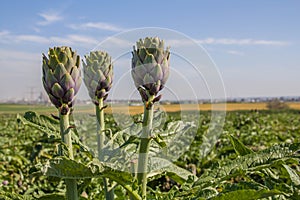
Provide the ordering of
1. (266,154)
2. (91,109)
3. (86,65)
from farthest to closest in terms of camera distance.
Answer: (91,109), (86,65), (266,154)

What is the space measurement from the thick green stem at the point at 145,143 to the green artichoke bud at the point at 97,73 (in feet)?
0.62

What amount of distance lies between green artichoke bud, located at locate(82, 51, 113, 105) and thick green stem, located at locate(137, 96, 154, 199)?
7.4 inches

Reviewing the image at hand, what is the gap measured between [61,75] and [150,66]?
24 centimetres

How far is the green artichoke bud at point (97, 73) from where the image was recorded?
51.0 inches

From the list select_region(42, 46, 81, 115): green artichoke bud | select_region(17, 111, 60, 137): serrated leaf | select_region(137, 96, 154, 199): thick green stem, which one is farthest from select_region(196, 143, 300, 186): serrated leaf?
select_region(17, 111, 60, 137): serrated leaf

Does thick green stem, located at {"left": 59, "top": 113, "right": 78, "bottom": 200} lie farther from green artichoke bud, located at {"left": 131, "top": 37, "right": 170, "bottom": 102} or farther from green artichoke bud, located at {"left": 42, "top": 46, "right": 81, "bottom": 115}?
green artichoke bud, located at {"left": 131, "top": 37, "right": 170, "bottom": 102}

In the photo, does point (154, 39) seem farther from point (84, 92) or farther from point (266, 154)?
point (266, 154)

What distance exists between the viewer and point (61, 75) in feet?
3.59

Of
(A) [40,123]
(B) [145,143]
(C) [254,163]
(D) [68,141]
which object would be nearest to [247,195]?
(C) [254,163]

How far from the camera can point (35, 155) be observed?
4.66 m

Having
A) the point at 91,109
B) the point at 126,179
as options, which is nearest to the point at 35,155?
the point at 91,109

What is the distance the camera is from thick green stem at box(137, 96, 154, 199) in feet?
3.94

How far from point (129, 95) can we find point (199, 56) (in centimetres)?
26

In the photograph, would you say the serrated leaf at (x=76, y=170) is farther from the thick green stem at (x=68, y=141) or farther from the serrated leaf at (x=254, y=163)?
the serrated leaf at (x=254, y=163)
